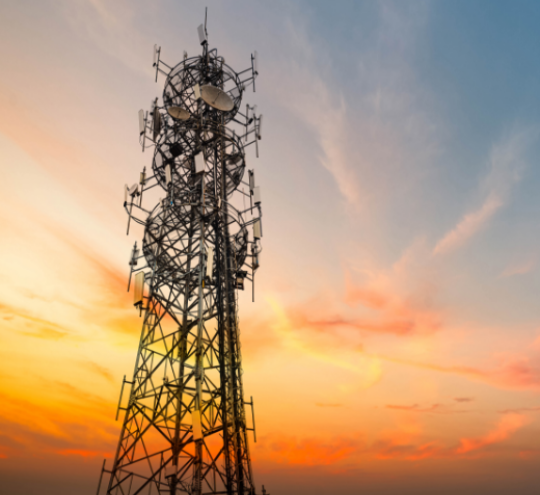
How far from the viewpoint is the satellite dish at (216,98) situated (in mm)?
29906

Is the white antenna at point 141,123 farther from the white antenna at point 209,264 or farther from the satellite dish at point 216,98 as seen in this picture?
the white antenna at point 209,264

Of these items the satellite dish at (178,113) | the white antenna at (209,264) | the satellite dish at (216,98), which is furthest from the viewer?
the satellite dish at (178,113)

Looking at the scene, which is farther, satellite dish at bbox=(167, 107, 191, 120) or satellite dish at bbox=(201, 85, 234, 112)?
satellite dish at bbox=(167, 107, 191, 120)

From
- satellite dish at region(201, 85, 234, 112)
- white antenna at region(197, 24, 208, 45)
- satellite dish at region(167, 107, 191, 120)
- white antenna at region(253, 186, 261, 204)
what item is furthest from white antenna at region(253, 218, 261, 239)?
white antenna at region(197, 24, 208, 45)

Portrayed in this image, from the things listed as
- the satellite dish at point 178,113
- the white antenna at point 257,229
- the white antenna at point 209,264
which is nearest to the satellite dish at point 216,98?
the satellite dish at point 178,113

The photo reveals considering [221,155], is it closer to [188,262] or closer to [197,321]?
[188,262]

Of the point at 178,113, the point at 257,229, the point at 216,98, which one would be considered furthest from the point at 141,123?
the point at 257,229

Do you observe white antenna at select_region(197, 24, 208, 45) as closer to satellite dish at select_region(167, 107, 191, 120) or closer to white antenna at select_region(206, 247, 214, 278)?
satellite dish at select_region(167, 107, 191, 120)

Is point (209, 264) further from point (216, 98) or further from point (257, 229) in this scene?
point (216, 98)

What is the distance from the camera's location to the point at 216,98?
3039cm

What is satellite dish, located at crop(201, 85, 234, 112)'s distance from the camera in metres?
29.9

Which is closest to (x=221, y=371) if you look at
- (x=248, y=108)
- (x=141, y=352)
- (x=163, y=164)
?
(x=141, y=352)

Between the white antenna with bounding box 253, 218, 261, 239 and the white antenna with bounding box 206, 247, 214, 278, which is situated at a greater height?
the white antenna with bounding box 253, 218, 261, 239

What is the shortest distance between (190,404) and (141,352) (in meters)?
4.32
